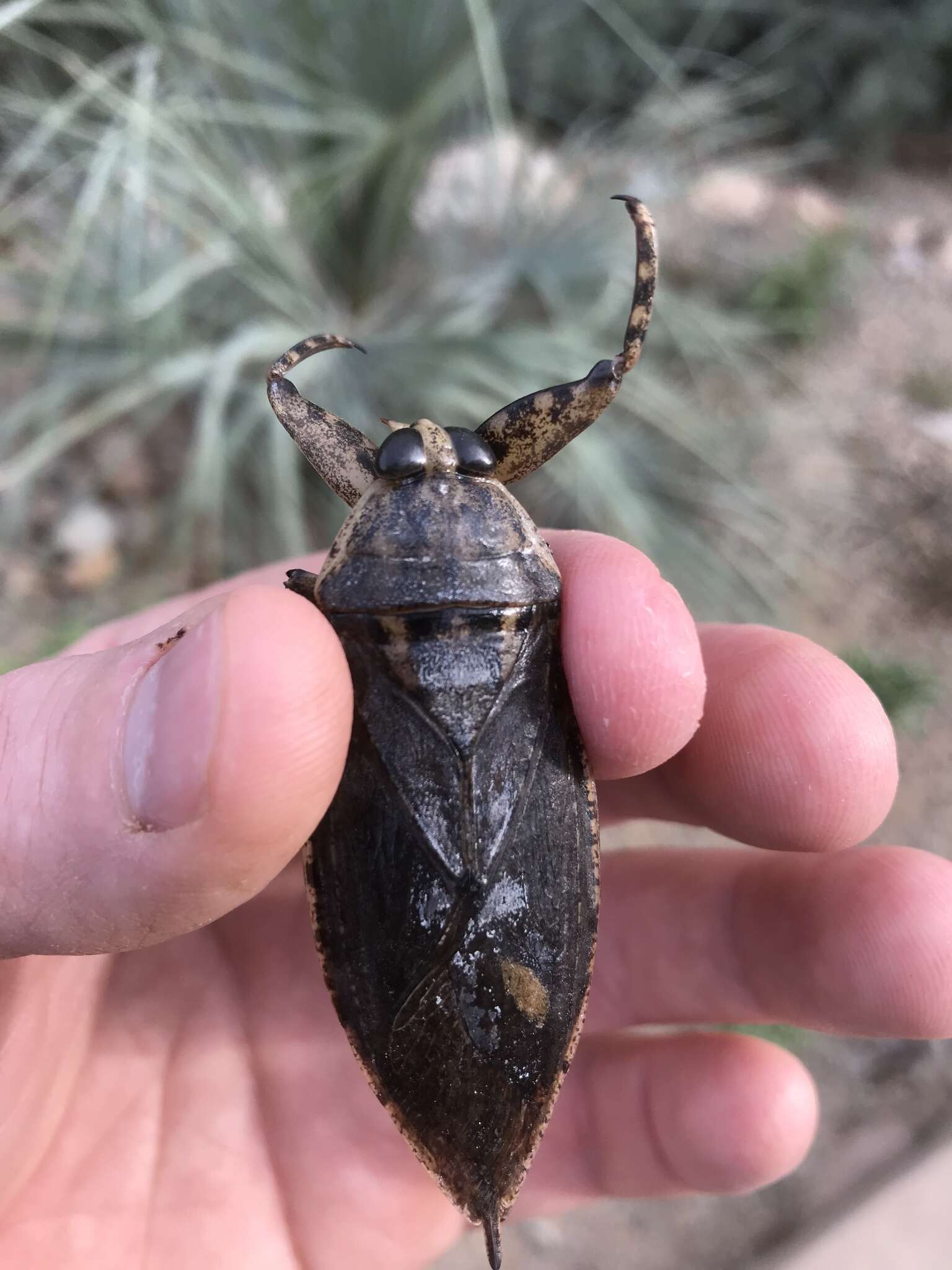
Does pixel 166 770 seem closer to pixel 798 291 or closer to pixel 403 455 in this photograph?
pixel 403 455

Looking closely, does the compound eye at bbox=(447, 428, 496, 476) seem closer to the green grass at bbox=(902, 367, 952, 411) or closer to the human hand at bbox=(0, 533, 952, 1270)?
the human hand at bbox=(0, 533, 952, 1270)

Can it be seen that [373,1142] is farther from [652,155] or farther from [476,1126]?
[652,155]

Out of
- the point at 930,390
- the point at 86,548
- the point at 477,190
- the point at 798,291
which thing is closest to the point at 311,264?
the point at 477,190

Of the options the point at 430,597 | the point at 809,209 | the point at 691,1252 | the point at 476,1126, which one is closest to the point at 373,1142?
the point at 476,1126

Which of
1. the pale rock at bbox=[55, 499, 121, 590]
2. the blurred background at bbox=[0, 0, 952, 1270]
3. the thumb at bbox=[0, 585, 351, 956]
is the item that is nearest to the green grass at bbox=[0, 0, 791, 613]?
the blurred background at bbox=[0, 0, 952, 1270]

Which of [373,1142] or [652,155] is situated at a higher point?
[652,155]

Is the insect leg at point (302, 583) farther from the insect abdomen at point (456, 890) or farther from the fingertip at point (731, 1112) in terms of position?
the fingertip at point (731, 1112)
